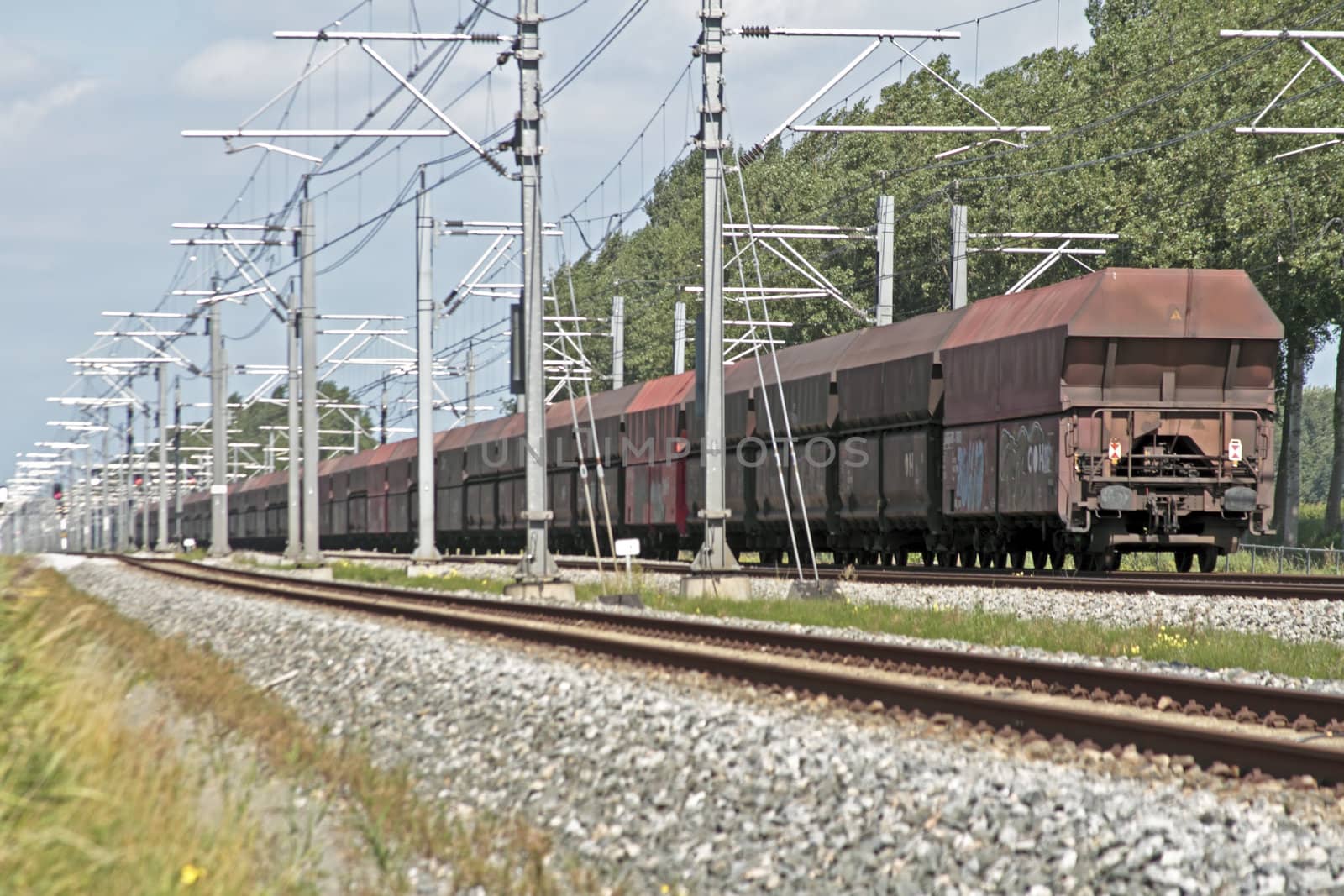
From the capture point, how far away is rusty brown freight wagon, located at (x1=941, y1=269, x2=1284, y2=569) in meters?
21.8

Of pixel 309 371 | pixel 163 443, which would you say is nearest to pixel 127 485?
pixel 163 443

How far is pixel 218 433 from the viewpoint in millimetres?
54031

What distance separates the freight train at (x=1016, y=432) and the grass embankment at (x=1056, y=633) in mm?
2344

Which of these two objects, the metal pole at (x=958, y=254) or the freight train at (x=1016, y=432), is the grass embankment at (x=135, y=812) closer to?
the freight train at (x=1016, y=432)

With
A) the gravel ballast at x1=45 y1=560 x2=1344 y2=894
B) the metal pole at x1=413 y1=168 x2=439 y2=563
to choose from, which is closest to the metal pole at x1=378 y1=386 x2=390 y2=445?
the metal pole at x1=413 y1=168 x2=439 y2=563

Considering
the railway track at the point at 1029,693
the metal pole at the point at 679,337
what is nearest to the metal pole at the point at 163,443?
the metal pole at the point at 679,337

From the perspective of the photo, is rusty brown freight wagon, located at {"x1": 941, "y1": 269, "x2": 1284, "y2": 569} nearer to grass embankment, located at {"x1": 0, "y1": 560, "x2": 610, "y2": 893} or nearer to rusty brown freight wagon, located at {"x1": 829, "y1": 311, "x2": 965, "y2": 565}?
rusty brown freight wagon, located at {"x1": 829, "y1": 311, "x2": 965, "y2": 565}

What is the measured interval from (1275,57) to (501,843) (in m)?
49.6

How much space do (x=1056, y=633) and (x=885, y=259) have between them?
18013mm

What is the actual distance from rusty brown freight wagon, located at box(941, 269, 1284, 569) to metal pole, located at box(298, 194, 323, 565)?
20549 millimetres

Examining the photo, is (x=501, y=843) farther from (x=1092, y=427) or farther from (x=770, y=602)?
(x=1092, y=427)

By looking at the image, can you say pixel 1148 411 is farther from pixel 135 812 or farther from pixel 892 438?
pixel 135 812

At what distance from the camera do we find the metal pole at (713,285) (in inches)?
914

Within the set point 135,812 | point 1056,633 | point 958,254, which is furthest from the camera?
point 958,254
